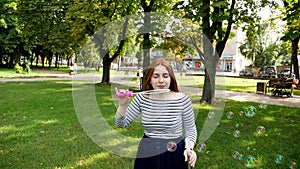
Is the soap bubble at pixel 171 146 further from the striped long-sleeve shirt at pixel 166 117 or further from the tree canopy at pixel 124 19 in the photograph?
the tree canopy at pixel 124 19

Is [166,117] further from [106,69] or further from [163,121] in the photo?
[106,69]

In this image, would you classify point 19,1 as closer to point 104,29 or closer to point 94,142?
point 104,29

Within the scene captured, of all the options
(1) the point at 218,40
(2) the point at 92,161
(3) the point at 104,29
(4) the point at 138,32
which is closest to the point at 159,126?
(2) the point at 92,161

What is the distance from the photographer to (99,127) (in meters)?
7.41

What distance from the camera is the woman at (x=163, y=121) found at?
2488 millimetres

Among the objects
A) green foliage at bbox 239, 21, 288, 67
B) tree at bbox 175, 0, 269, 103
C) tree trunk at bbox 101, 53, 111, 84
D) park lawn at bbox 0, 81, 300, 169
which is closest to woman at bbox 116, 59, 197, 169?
park lawn at bbox 0, 81, 300, 169

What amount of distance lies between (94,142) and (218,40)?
757cm

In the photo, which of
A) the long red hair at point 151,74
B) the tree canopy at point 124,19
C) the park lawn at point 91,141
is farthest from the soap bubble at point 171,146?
the tree canopy at point 124,19

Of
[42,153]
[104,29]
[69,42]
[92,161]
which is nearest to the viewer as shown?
[92,161]

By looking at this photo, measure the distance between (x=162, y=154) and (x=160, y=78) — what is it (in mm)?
683

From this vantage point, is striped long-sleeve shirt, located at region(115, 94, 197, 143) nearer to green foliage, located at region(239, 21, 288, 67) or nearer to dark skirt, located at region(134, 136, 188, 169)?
dark skirt, located at region(134, 136, 188, 169)

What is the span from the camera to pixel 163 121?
2475 millimetres

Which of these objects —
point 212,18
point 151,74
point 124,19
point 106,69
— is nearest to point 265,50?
point 106,69

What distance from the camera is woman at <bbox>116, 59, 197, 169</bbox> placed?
249 centimetres
